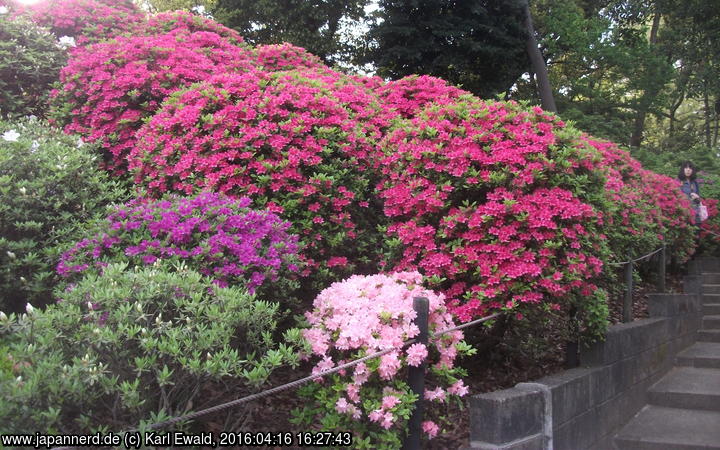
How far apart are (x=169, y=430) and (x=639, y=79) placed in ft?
58.7

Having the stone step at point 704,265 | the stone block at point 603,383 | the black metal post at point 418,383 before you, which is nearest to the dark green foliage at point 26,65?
the black metal post at point 418,383

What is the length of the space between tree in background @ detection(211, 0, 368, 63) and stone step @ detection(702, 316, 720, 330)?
38.6ft

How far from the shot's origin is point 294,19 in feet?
53.7

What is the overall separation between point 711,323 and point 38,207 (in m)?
8.17

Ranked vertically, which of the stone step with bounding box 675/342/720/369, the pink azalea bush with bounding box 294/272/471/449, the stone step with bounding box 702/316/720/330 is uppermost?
the pink azalea bush with bounding box 294/272/471/449

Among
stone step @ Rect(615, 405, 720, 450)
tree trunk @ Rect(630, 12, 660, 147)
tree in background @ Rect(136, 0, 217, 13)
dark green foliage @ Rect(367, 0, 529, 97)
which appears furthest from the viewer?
tree in background @ Rect(136, 0, 217, 13)

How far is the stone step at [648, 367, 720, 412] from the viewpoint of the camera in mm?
5535

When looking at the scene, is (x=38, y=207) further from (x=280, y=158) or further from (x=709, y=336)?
(x=709, y=336)

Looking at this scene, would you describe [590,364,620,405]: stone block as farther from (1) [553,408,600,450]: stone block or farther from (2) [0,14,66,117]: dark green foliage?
(2) [0,14,66,117]: dark green foliage

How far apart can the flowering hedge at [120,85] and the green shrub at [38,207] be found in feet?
3.37

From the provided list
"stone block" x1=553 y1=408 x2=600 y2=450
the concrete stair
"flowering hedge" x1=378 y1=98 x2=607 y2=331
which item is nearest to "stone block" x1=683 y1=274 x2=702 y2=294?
the concrete stair

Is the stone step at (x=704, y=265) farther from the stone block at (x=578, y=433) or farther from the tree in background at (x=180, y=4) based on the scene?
the tree in background at (x=180, y=4)

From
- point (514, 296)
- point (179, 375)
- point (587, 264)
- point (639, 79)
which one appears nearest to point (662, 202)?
point (587, 264)

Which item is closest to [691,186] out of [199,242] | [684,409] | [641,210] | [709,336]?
[709,336]
